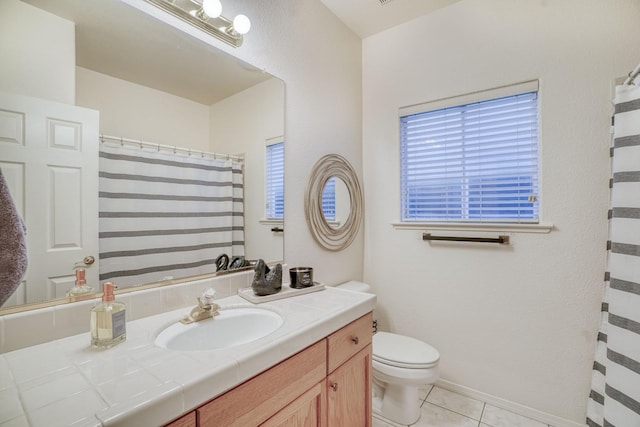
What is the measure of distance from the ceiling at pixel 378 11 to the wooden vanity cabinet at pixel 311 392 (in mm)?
1978

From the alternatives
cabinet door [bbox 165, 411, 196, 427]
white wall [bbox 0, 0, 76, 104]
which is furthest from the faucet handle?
white wall [bbox 0, 0, 76, 104]

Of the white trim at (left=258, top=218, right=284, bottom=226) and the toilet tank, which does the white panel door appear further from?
the toilet tank

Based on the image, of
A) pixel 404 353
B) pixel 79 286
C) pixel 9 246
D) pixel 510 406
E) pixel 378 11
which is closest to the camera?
pixel 9 246

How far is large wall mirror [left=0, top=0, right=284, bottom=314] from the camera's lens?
33.2 inches

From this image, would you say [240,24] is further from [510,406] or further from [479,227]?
[510,406]

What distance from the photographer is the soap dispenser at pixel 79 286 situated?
931 millimetres

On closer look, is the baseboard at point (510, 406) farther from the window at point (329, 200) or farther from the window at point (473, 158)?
the window at point (329, 200)

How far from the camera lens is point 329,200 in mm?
1977

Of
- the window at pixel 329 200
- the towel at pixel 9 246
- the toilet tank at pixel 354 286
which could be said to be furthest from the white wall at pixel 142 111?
the toilet tank at pixel 354 286

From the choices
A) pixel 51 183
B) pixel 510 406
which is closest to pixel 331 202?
pixel 51 183

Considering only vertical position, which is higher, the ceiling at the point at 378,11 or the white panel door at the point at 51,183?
the ceiling at the point at 378,11

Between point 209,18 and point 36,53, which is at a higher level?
point 209,18

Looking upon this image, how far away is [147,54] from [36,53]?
350mm

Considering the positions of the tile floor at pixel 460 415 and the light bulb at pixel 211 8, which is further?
the tile floor at pixel 460 415
